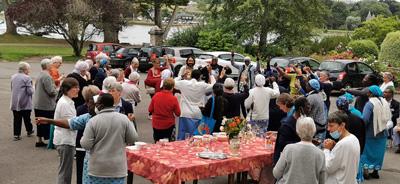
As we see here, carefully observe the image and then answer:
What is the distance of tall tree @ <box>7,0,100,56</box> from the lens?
3706 cm

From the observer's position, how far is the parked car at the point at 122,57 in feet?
104

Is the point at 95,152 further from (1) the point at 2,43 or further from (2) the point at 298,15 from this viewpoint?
(1) the point at 2,43

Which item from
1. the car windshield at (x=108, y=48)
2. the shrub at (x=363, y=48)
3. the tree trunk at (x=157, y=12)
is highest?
the tree trunk at (x=157, y=12)

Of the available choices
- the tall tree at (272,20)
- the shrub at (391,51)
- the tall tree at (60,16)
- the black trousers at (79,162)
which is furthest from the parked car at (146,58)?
the black trousers at (79,162)

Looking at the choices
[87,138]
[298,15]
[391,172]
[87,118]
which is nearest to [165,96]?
[87,118]

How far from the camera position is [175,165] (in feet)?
22.6

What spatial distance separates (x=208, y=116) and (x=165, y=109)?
2.80 feet

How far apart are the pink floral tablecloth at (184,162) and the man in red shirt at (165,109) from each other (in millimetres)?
960

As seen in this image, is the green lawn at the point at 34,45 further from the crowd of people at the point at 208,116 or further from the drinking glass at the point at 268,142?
the drinking glass at the point at 268,142

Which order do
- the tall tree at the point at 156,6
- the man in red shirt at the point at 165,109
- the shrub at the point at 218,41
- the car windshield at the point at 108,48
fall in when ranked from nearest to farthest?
the man in red shirt at the point at 165,109, the car windshield at the point at 108,48, the shrub at the point at 218,41, the tall tree at the point at 156,6

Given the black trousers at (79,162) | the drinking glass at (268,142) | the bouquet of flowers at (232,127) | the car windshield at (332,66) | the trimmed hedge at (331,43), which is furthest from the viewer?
the trimmed hedge at (331,43)

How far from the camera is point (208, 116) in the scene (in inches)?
371

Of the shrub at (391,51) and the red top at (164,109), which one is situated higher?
the shrub at (391,51)

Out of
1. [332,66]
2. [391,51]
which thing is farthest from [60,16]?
[391,51]
